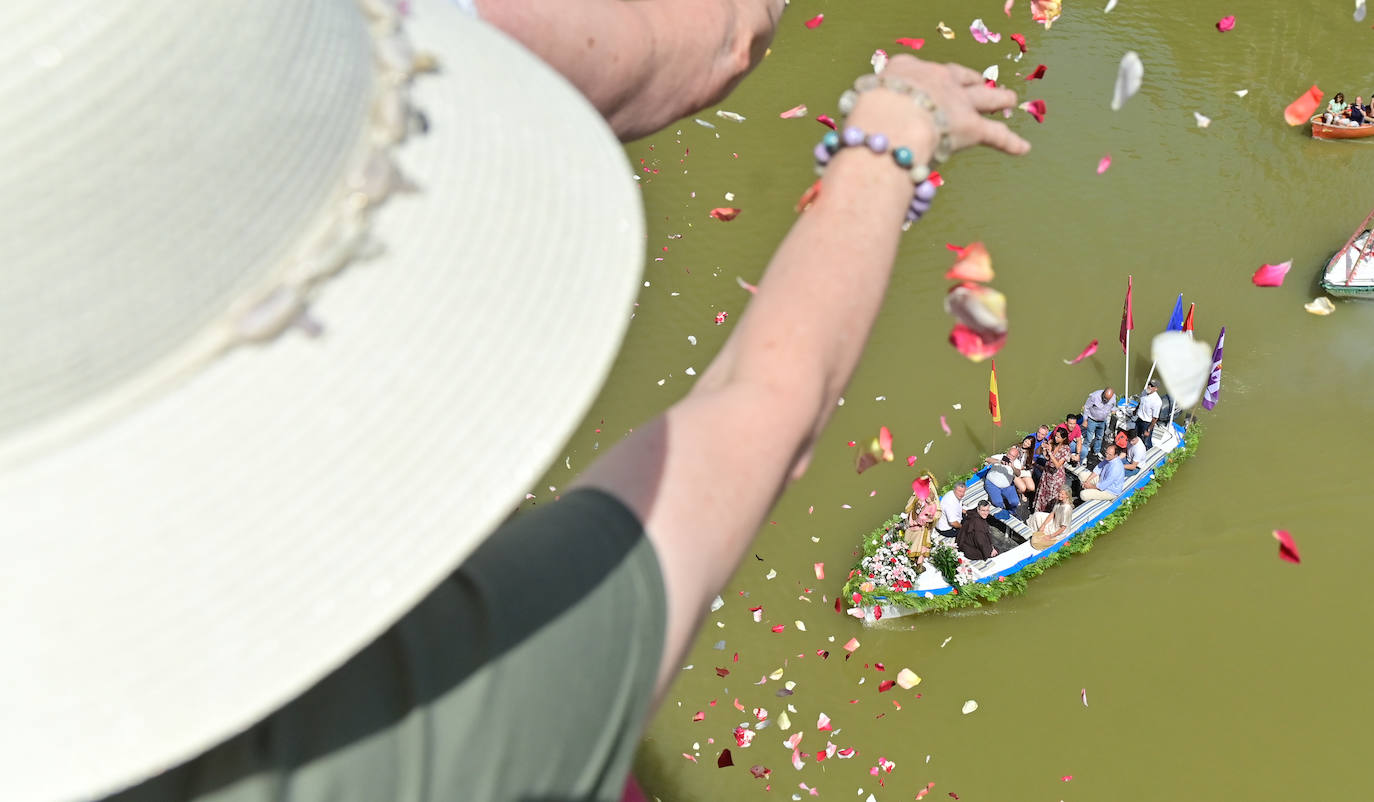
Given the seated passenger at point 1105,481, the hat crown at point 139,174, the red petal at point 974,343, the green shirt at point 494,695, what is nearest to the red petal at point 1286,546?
the seated passenger at point 1105,481

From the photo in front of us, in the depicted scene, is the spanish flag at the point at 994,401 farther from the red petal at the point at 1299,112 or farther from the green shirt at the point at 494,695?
the green shirt at the point at 494,695

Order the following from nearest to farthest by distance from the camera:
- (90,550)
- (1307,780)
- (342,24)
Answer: (90,550) < (342,24) < (1307,780)

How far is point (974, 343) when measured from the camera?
6.87 ft

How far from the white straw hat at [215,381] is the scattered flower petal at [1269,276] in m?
10.5

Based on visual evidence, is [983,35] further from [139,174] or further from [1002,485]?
[139,174]

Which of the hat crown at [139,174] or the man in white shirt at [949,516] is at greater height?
the hat crown at [139,174]

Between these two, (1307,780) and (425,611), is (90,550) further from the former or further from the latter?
(1307,780)

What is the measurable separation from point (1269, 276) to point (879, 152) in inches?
408

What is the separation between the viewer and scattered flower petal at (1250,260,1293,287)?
33.2 feet

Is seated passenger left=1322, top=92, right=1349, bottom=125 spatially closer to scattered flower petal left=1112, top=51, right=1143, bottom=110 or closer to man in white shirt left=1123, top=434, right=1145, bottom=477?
man in white shirt left=1123, top=434, right=1145, bottom=477

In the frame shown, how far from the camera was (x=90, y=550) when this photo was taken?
2.97ft

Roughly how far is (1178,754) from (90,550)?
8.43 meters

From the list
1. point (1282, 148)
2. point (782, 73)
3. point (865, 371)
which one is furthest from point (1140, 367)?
point (782, 73)

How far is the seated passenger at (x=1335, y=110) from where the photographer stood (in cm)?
1248
